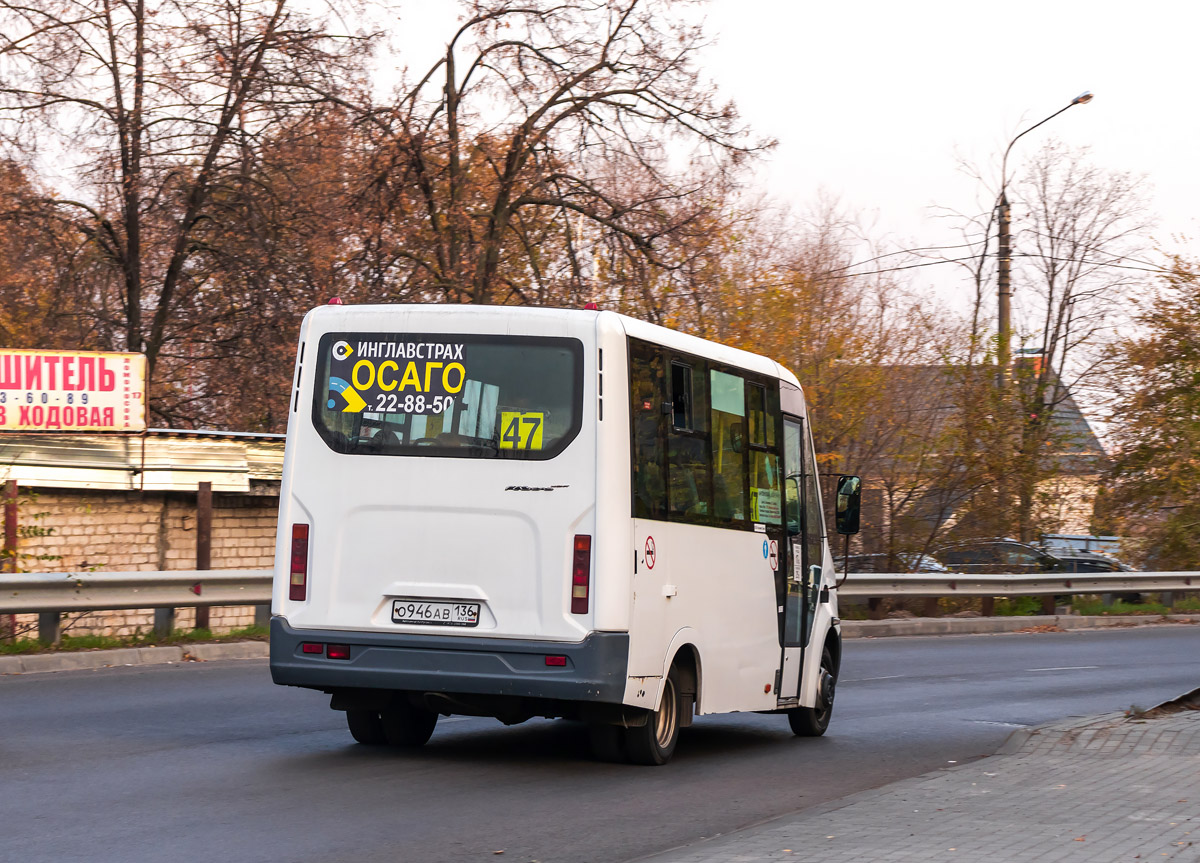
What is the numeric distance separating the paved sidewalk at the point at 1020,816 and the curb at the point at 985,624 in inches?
535

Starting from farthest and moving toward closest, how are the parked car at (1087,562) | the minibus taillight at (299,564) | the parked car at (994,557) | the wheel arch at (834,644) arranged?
1. the parked car at (1087,562)
2. the parked car at (994,557)
3. the wheel arch at (834,644)
4. the minibus taillight at (299,564)

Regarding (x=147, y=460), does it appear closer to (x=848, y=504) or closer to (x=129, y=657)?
(x=129, y=657)

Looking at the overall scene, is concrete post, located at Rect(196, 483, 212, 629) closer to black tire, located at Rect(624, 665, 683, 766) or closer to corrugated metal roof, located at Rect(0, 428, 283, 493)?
corrugated metal roof, located at Rect(0, 428, 283, 493)

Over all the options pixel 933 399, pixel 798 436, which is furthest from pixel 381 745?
pixel 933 399

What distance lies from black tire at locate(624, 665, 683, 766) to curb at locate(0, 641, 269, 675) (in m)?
6.35

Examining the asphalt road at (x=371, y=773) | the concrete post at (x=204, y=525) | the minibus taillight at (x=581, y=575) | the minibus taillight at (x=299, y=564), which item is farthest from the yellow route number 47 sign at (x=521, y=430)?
the concrete post at (x=204, y=525)

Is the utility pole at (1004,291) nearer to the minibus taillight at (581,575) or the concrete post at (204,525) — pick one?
the concrete post at (204,525)

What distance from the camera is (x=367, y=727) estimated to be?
983 cm

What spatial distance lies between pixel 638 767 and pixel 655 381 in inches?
92.3

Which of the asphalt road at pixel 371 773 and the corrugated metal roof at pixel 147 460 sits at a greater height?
the corrugated metal roof at pixel 147 460

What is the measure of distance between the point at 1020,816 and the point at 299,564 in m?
4.11

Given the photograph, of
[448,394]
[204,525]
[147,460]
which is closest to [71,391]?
[147,460]

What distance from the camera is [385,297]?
81.4 feet

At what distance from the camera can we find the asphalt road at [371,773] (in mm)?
6719
